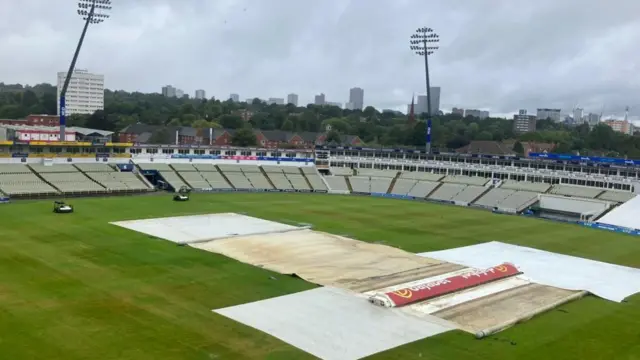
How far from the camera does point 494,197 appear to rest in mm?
56125

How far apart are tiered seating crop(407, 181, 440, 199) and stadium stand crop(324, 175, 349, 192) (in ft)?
24.7

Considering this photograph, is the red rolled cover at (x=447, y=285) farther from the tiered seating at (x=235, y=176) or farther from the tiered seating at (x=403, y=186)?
the tiered seating at (x=235, y=176)

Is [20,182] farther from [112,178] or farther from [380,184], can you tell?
[380,184]

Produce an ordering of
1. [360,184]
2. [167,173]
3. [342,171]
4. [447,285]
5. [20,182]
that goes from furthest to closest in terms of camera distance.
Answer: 1. [342,171]
2. [360,184]
3. [167,173]
4. [20,182]
5. [447,285]

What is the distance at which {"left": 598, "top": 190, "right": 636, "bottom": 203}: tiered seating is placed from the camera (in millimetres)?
50594

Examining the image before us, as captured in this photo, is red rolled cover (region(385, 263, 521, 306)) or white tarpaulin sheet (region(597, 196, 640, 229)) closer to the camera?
red rolled cover (region(385, 263, 521, 306))

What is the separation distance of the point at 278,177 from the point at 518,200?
26173 mm

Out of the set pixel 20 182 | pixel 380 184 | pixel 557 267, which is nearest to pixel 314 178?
pixel 380 184

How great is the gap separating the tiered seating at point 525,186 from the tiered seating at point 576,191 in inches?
41.1

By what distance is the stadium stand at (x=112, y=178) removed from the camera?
51.4 m

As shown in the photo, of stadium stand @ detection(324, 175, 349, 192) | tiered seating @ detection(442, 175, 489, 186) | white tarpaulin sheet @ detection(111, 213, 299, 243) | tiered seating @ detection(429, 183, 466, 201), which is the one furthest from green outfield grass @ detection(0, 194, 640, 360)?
stadium stand @ detection(324, 175, 349, 192)

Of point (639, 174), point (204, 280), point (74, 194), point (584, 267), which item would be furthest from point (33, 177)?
point (639, 174)

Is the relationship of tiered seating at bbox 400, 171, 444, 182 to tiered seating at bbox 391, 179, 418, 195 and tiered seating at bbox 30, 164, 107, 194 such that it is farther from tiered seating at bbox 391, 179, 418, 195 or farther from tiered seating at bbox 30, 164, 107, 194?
tiered seating at bbox 30, 164, 107, 194

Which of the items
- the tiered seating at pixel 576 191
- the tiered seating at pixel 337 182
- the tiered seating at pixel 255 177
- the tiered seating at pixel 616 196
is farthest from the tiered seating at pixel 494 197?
the tiered seating at pixel 255 177
